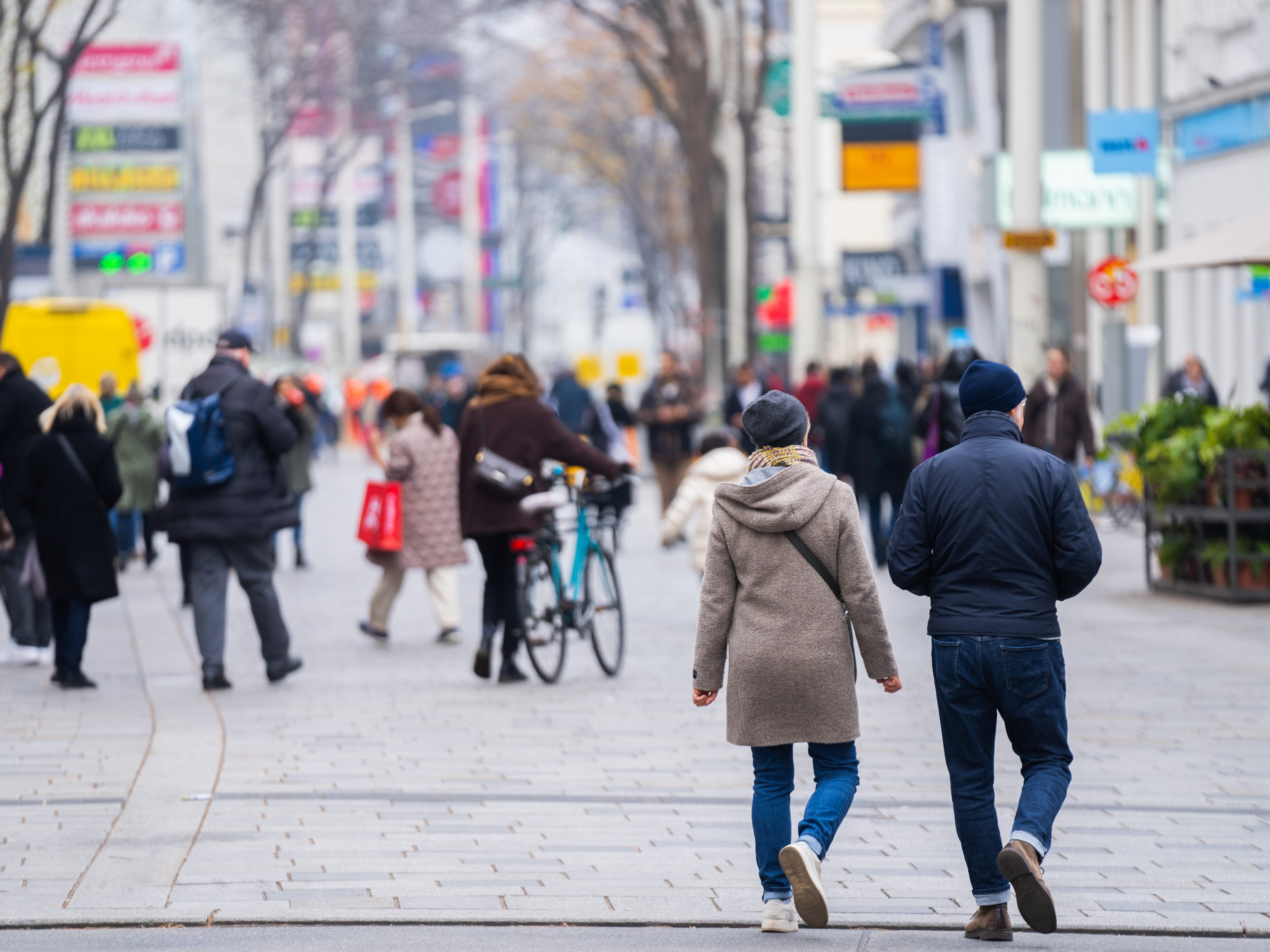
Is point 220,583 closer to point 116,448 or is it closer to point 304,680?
point 304,680

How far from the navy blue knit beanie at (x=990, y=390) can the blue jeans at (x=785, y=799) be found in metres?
1.00

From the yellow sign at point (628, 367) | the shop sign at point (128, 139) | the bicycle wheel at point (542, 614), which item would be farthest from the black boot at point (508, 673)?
the yellow sign at point (628, 367)

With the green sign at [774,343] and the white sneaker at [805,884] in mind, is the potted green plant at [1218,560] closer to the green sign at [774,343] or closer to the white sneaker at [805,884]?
the white sneaker at [805,884]

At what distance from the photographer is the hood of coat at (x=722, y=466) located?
1400 centimetres

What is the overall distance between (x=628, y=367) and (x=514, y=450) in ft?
123

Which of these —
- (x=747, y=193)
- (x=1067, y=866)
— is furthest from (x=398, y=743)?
(x=747, y=193)

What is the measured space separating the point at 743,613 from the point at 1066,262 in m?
29.9

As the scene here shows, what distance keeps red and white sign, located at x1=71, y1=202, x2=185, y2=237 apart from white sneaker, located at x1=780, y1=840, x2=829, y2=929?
40.1 metres

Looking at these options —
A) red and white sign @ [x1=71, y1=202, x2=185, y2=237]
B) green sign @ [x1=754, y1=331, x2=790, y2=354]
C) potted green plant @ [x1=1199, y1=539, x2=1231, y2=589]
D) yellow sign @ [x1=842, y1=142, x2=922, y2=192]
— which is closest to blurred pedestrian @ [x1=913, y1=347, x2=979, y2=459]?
potted green plant @ [x1=1199, y1=539, x2=1231, y2=589]

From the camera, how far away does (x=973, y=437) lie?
6141mm

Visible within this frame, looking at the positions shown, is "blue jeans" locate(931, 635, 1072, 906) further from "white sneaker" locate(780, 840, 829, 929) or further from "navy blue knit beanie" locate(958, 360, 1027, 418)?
"navy blue knit beanie" locate(958, 360, 1027, 418)

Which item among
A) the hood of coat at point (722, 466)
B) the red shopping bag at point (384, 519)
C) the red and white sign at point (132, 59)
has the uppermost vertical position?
the red and white sign at point (132, 59)

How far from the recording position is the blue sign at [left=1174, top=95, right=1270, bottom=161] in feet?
82.4

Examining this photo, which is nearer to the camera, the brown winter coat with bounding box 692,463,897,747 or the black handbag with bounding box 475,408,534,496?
the brown winter coat with bounding box 692,463,897,747
